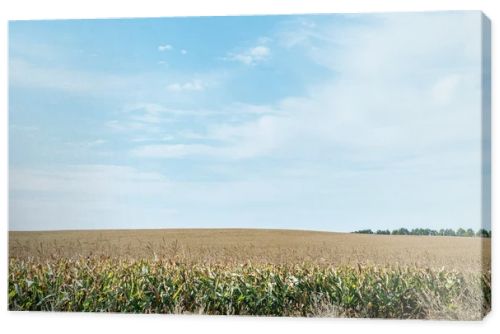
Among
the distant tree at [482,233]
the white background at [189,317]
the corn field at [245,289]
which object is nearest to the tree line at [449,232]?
the distant tree at [482,233]

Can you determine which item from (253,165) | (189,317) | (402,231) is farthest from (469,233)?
(189,317)

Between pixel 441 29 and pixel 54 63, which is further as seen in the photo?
pixel 54 63

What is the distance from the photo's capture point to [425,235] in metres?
10.6

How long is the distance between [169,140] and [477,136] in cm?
306

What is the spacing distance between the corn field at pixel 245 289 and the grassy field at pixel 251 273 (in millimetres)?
10

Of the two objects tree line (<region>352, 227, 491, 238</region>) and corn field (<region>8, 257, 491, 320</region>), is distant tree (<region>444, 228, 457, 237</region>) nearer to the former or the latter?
tree line (<region>352, 227, 491, 238</region>)

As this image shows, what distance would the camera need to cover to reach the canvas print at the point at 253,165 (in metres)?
10.5

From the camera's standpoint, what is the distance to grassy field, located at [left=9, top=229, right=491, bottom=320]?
35.0 feet

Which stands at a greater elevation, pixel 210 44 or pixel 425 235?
pixel 210 44

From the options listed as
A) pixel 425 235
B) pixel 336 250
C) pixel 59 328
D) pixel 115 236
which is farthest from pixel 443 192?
pixel 59 328

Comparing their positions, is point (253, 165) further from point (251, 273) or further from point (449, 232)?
point (449, 232)

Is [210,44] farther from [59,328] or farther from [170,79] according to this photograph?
[59,328]

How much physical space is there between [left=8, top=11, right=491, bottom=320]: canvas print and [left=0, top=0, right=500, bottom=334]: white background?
0.10 metres

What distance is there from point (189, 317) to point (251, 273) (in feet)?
2.53
